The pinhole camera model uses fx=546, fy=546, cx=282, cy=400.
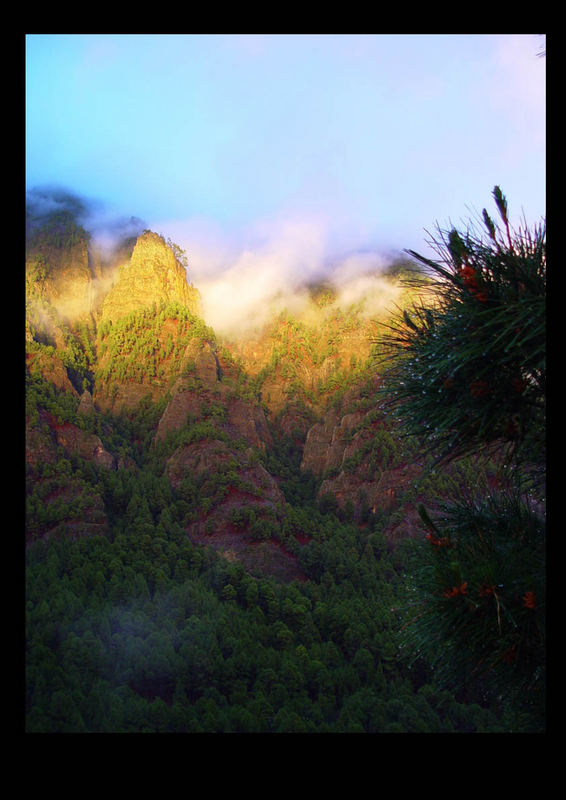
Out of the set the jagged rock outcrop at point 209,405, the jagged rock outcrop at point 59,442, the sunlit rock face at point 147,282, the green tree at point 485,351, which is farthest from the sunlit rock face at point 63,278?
the green tree at point 485,351

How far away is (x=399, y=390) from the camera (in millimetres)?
2492

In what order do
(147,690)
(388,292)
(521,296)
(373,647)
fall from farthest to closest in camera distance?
(388,292) < (373,647) < (147,690) < (521,296)

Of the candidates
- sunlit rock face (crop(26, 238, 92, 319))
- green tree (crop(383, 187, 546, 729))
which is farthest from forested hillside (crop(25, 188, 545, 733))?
sunlit rock face (crop(26, 238, 92, 319))

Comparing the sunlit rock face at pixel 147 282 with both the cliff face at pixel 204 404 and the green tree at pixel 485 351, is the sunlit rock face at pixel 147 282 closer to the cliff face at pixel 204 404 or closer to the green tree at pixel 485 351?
the cliff face at pixel 204 404

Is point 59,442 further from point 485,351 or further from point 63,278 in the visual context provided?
point 485,351

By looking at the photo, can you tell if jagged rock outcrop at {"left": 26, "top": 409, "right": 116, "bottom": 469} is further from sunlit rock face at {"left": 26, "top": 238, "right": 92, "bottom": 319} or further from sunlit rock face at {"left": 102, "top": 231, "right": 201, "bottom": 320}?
sunlit rock face at {"left": 102, "top": 231, "right": 201, "bottom": 320}

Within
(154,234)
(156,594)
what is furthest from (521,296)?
(154,234)

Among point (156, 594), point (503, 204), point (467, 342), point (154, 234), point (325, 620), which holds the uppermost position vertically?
point (154, 234)

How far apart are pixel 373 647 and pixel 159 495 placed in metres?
10.1

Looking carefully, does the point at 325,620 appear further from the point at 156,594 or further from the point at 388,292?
the point at 388,292

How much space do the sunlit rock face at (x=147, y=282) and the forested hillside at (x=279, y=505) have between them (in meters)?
0.15

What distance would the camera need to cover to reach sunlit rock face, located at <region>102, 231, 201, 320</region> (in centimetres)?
3250

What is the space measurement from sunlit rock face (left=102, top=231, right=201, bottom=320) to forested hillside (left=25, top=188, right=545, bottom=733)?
0.50 ft

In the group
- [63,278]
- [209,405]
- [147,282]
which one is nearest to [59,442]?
[209,405]
